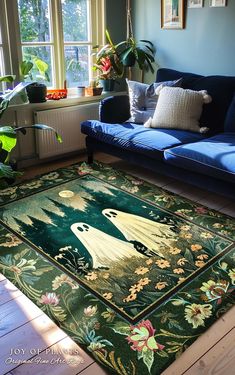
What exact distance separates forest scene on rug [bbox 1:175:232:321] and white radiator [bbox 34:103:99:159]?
712mm

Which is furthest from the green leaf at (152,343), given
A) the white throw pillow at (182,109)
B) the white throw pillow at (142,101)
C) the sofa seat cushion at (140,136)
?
the white throw pillow at (142,101)

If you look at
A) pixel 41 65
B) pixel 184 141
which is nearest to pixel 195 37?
pixel 184 141

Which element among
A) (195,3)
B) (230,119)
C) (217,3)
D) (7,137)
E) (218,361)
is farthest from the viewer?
(195,3)

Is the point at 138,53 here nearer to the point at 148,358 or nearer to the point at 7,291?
the point at 7,291

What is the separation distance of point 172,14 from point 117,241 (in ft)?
8.15

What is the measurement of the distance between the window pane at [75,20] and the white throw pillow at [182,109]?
4.35ft

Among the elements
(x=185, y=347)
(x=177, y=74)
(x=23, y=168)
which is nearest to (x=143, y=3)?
(x=177, y=74)

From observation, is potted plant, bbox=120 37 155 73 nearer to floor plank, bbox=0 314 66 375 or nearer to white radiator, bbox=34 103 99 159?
white radiator, bbox=34 103 99 159

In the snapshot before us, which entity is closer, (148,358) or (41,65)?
(148,358)

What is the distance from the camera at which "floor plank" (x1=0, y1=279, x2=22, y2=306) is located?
190 cm

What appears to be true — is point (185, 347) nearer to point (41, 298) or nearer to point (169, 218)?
point (41, 298)

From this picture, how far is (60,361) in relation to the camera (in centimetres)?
155

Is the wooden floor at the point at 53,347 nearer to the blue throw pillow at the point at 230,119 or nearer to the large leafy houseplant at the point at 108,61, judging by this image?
the blue throw pillow at the point at 230,119

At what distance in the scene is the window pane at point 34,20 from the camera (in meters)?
3.40
